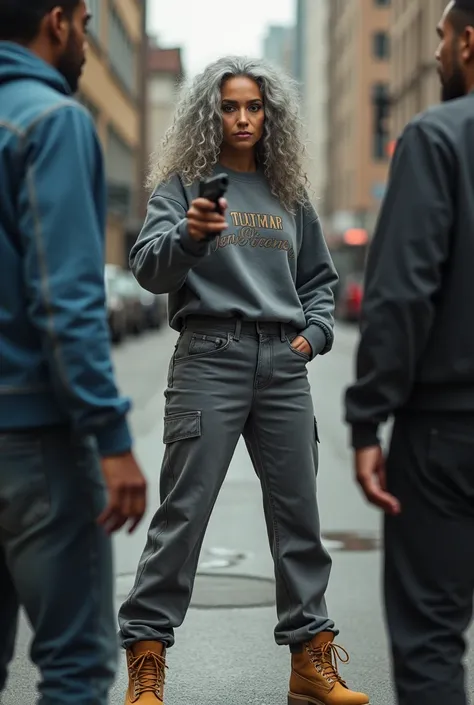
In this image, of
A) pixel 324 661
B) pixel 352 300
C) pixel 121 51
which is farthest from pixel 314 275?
pixel 121 51

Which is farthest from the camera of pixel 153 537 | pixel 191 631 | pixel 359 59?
pixel 359 59

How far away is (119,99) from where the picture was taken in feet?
196

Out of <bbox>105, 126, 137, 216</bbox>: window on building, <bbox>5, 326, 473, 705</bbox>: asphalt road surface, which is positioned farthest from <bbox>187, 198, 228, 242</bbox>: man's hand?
<bbox>105, 126, 137, 216</bbox>: window on building

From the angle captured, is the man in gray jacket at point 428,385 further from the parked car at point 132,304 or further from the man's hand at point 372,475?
the parked car at point 132,304

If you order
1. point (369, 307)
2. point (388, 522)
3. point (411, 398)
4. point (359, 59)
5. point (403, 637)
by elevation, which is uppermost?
point (369, 307)

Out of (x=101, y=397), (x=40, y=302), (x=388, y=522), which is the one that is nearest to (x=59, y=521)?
(x=101, y=397)

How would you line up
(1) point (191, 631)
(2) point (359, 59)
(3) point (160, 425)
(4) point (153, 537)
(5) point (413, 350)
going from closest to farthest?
(5) point (413, 350) → (4) point (153, 537) → (1) point (191, 631) → (3) point (160, 425) → (2) point (359, 59)

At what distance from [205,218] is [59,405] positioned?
1.00 m

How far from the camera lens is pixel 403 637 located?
2.99 m

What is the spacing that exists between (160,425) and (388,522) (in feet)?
34.8

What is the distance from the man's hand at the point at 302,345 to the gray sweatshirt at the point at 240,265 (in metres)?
0.02

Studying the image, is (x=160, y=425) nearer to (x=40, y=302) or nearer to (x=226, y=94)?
(x=226, y=94)

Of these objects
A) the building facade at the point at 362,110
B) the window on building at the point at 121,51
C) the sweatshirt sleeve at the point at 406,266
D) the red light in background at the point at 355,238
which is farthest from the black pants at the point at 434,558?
the building facade at the point at 362,110

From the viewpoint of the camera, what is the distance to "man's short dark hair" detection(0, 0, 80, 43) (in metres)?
2.90
